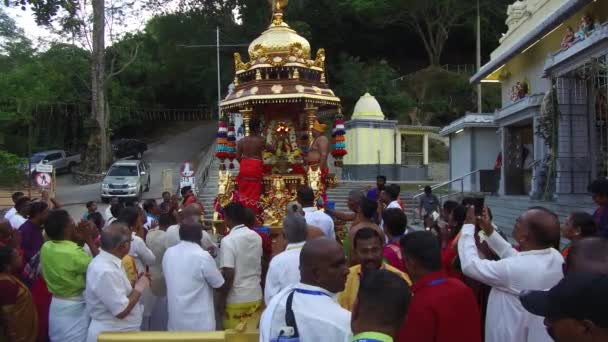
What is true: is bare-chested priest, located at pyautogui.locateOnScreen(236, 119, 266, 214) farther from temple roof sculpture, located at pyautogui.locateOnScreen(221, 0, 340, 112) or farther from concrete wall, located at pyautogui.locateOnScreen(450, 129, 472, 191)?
concrete wall, located at pyautogui.locateOnScreen(450, 129, 472, 191)

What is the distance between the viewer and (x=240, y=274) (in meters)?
5.45

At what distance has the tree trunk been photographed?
94.0ft

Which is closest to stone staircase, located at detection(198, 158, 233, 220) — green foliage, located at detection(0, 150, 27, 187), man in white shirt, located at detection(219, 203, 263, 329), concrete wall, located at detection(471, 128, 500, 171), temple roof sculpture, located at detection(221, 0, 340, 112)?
green foliage, located at detection(0, 150, 27, 187)

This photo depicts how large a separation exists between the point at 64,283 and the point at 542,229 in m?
3.75

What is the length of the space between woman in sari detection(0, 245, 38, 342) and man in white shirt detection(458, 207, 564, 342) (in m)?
3.42

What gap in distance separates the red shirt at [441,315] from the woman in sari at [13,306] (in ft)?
10.3

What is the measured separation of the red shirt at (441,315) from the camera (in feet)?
9.82

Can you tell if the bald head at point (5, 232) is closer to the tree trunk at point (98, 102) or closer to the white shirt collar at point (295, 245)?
the white shirt collar at point (295, 245)

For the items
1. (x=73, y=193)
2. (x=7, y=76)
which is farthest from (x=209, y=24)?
(x=73, y=193)

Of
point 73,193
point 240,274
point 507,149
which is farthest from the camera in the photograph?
point 73,193

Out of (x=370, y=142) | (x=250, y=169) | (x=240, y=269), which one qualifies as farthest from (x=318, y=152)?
(x=370, y=142)

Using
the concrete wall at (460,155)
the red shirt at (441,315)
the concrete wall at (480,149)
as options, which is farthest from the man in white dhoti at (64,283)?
the concrete wall at (480,149)

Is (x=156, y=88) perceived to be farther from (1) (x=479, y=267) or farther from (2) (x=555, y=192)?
(1) (x=479, y=267)

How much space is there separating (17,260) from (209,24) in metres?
37.0
